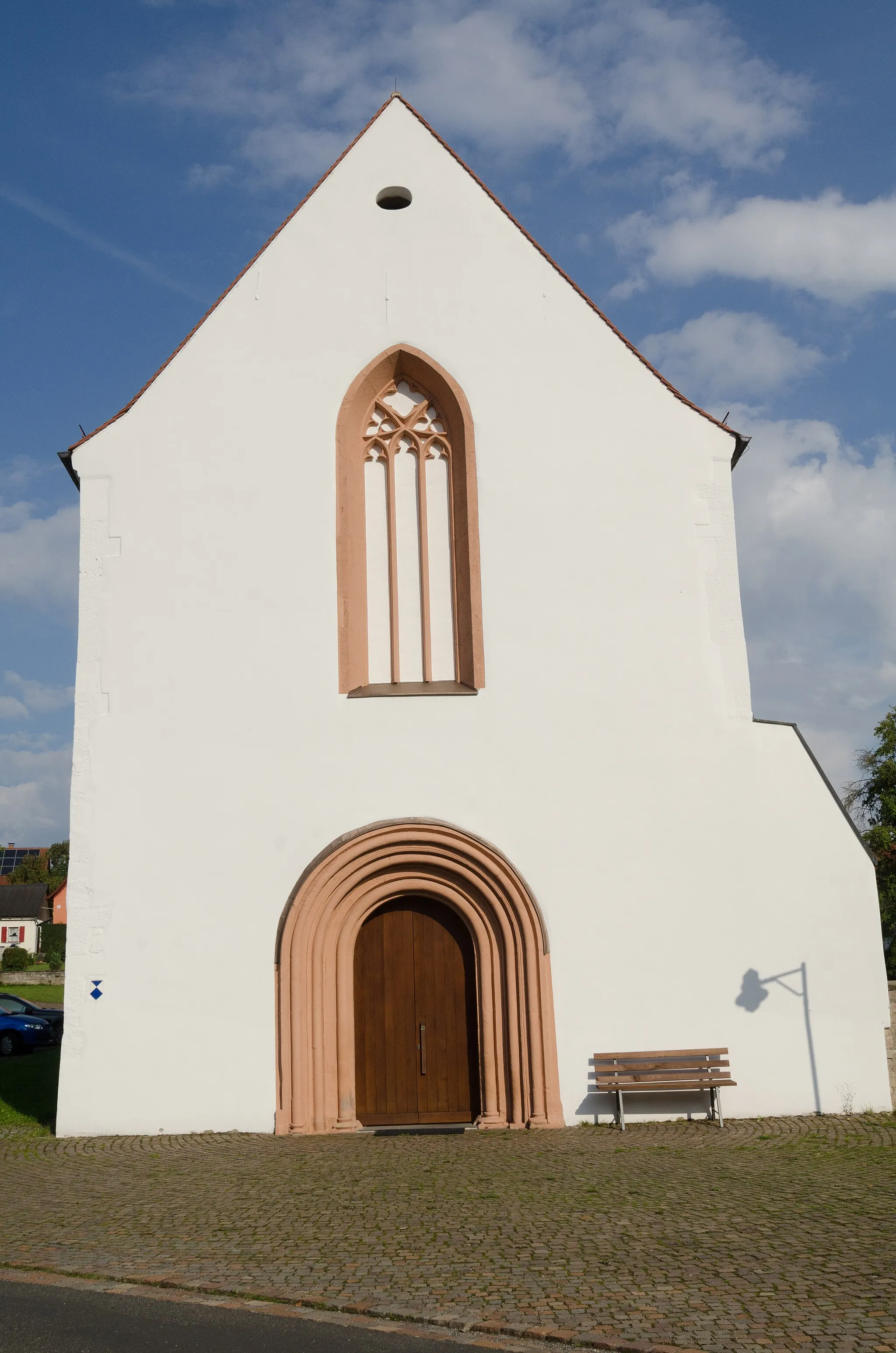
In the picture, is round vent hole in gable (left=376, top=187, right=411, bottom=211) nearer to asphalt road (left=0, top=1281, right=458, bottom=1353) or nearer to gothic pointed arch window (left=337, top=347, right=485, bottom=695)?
gothic pointed arch window (left=337, top=347, right=485, bottom=695)

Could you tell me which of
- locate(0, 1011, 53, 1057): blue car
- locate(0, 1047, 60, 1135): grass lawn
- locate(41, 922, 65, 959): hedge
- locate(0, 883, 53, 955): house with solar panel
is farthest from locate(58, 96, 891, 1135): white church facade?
locate(0, 883, 53, 955): house with solar panel

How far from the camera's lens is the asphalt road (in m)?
4.98

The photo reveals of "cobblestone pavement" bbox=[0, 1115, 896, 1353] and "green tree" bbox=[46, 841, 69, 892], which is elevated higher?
"green tree" bbox=[46, 841, 69, 892]

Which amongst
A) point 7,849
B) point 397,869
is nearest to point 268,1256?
point 397,869

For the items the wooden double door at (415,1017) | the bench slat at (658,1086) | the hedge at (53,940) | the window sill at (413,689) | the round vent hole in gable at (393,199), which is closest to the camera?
the bench slat at (658,1086)

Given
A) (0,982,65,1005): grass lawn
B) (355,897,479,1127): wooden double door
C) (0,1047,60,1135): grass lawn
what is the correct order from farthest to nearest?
1. (0,982,65,1005): grass lawn
2. (0,1047,60,1135): grass lawn
3. (355,897,479,1127): wooden double door

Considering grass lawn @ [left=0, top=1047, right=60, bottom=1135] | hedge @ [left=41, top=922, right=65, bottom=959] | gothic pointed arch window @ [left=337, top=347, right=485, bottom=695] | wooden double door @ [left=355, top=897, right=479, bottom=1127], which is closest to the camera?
wooden double door @ [left=355, top=897, right=479, bottom=1127]

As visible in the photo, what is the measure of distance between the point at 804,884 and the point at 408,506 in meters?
6.13

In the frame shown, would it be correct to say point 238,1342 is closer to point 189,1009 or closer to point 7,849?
point 189,1009

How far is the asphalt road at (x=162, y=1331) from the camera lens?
16.3 ft

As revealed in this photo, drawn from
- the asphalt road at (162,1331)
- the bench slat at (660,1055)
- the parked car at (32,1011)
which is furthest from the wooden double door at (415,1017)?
the parked car at (32,1011)

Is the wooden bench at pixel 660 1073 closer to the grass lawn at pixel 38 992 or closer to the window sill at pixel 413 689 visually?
the window sill at pixel 413 689

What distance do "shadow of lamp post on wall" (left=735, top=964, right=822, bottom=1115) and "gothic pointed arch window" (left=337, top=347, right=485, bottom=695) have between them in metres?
4.26

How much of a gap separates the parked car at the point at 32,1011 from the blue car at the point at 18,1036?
2.51ft
